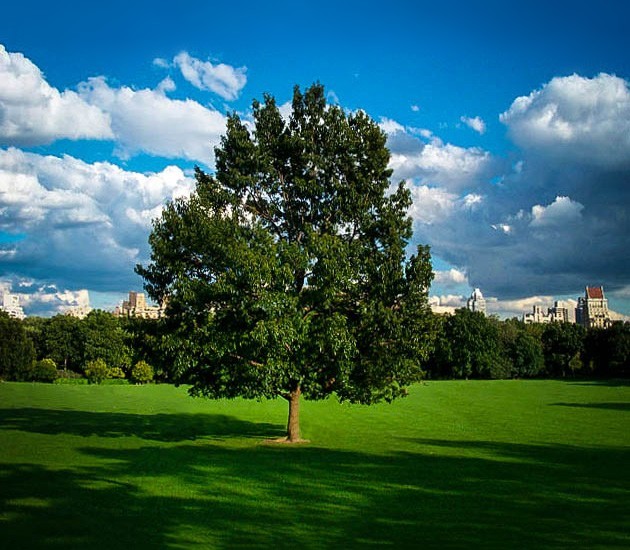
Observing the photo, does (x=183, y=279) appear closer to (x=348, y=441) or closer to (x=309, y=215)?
(x=309, y=215)

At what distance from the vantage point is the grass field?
1541 centimetres

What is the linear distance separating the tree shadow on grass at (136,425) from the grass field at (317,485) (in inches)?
10.1

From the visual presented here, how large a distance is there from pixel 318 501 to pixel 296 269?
12986 mm

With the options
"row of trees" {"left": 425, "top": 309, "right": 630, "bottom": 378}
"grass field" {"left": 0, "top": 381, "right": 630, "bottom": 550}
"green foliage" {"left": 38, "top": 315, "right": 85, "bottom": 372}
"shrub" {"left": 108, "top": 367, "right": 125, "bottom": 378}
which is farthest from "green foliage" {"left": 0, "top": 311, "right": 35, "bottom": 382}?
"row of trees" {"left": 425, "top": 309, "right": 630, "bottom": 378}

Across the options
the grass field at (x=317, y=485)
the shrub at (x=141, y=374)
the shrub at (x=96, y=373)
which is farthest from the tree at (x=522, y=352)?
the grass field at (x=317, y=485)

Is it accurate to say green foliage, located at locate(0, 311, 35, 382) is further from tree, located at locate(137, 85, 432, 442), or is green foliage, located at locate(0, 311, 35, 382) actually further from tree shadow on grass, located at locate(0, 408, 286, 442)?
tree, located at locate(137, 85, 432, 442)

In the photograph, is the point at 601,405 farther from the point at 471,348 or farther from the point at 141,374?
the point at 141,374

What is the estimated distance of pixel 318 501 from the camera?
760 inches

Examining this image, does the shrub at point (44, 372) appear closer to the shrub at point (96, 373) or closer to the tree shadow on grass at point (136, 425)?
the shrub at point (96, 373)

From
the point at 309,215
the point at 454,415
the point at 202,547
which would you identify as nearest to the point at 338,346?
the point at 309,215

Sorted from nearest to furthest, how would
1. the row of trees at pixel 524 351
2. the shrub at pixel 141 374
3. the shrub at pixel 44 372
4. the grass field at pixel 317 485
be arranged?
the grass field at pixel 317 485 < the shrub at pixel 44 372 < the shrub at pixel 141 374 < the row of trees at pixel 524 351

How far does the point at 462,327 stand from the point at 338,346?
370 ft

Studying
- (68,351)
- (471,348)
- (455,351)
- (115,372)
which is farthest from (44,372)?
Answer: (471,348)

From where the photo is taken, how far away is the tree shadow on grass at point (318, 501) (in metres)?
15.1
